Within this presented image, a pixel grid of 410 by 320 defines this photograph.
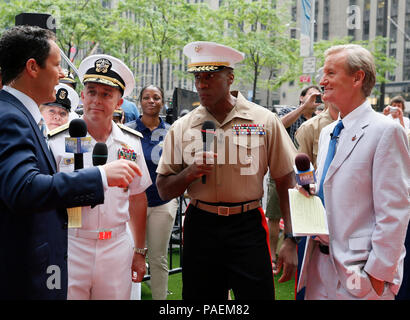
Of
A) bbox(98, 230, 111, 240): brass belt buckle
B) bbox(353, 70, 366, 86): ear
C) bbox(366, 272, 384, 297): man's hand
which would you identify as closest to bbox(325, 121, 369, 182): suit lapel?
bbox(353, 70, 366, 86): ear

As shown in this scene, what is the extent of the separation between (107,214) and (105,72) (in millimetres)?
1175

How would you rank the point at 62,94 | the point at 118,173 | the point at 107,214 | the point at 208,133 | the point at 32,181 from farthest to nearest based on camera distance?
1. the point at 62,94
2. the point at 107,214
3. the point at 208,133
4. the point at 118,173
5. the point at 32,181

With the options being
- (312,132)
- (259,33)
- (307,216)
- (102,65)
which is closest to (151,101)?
(312,132)

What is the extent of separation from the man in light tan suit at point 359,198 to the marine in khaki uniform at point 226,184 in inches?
11.6

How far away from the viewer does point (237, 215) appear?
326cm

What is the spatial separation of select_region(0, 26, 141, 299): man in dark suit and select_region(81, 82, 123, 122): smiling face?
940 millimetres

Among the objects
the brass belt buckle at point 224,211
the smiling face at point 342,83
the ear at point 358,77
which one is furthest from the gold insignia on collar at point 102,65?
the ear at point 358,77

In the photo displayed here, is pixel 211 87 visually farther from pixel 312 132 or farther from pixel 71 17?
pixel 71 17

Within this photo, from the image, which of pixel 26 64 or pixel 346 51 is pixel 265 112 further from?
pixel 26 64

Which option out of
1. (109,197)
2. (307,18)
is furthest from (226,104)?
(307,18)

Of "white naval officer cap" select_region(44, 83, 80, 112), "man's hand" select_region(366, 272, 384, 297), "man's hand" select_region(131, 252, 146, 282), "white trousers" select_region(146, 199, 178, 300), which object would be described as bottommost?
"white trousers" select_region(146, 199, 178, 300)

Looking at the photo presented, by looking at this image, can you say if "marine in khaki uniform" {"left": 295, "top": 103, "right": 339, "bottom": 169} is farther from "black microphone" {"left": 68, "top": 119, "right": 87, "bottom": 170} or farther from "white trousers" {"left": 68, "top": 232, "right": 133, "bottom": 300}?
"black microphone" {"left": 68, "top": 119, "right": 87, "bottom": 170}

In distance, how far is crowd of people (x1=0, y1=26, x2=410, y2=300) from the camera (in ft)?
7.22

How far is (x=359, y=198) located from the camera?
9.39 feet
